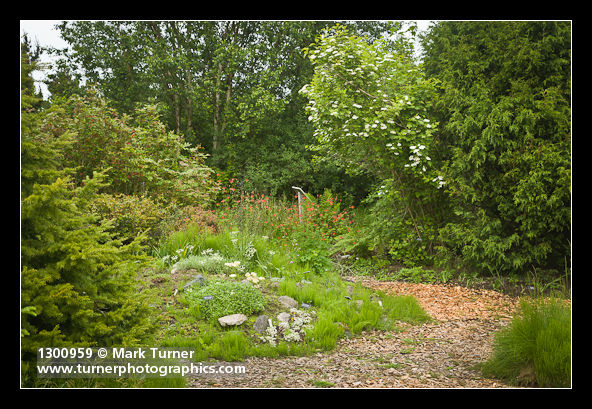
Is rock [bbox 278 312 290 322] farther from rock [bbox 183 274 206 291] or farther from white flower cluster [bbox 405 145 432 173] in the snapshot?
white flower cluster [bbox 405 145 432 173]

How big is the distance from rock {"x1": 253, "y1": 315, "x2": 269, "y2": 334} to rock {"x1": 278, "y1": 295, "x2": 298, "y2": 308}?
400 millimetres

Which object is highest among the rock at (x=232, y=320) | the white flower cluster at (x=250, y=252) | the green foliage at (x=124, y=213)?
the green foliage at (x=124, y=213)

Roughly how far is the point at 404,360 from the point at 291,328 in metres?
1.04

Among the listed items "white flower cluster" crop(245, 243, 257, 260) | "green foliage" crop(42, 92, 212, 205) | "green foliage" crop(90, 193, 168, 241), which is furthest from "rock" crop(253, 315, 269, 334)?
"green foliage" crop(42, 92, 212, 205)

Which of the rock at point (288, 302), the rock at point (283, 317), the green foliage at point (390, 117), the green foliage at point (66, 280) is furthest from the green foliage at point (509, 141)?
the green foliage at point (66, 280)

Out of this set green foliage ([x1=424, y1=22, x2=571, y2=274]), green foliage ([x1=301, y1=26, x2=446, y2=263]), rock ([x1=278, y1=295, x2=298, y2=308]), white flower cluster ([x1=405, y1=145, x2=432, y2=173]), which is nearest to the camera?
rock ([x1=278, y1=295, x2=298, y2=308])

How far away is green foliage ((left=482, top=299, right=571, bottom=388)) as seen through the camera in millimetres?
2547

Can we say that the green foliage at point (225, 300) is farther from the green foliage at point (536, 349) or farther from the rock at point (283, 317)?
the green foliage at point (536, 349)

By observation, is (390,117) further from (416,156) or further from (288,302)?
(288,302)

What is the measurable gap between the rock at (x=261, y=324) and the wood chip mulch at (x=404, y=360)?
380mm

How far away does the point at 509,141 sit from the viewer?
5.06 metres

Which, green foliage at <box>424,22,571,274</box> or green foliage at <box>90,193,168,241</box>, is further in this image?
green foliage at <box>90,193,168,241</box>

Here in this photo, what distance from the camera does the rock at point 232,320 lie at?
341cm

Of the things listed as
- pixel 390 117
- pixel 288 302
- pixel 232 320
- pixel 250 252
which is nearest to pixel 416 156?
pixel 390 117
